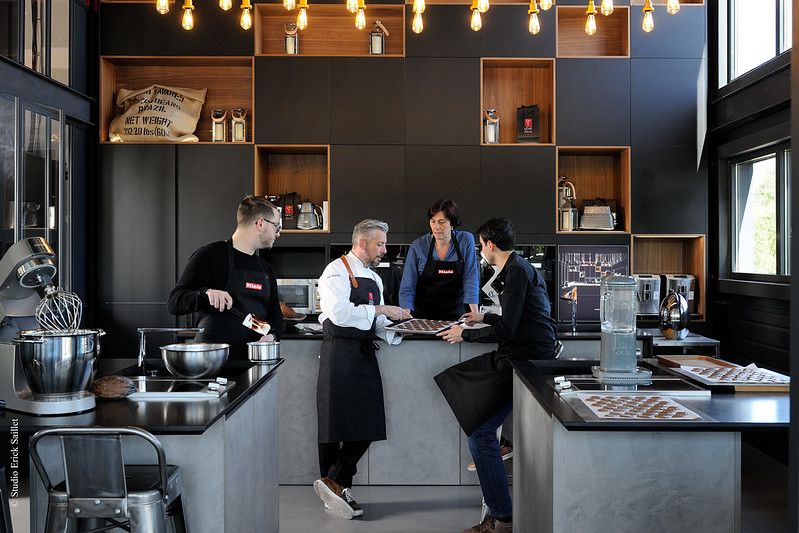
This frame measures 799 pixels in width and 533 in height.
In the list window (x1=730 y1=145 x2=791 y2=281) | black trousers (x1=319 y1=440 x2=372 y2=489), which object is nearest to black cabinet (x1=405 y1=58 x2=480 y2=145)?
window (x1=730 y1=145 x2=791 y2=281)

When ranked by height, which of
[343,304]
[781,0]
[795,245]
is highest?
[781,0]

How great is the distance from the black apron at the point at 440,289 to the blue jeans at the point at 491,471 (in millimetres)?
1456

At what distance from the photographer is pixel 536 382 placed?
269cm

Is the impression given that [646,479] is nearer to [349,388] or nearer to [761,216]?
[349,388]

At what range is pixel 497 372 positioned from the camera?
3422 millimetres

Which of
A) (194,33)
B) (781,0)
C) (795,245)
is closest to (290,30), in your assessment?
(194,33)

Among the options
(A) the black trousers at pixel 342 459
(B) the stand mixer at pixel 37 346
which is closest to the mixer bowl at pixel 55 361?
(B) the stand mixer at pixel 37 346

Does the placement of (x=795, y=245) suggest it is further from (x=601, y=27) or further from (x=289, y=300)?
(x=601, y=27)

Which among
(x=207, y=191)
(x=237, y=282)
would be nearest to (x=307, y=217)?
(x=207, y=191)

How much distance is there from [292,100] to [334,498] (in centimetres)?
329

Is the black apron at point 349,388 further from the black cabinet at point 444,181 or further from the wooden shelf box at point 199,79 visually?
the wooden shelf box at point 199,79

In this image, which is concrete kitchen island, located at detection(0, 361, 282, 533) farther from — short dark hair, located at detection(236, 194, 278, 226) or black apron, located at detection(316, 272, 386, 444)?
black apron, located at detection(316, 272, 386, 444)

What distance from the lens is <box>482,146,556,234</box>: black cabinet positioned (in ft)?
19.3

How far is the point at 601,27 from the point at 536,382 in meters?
4.53
